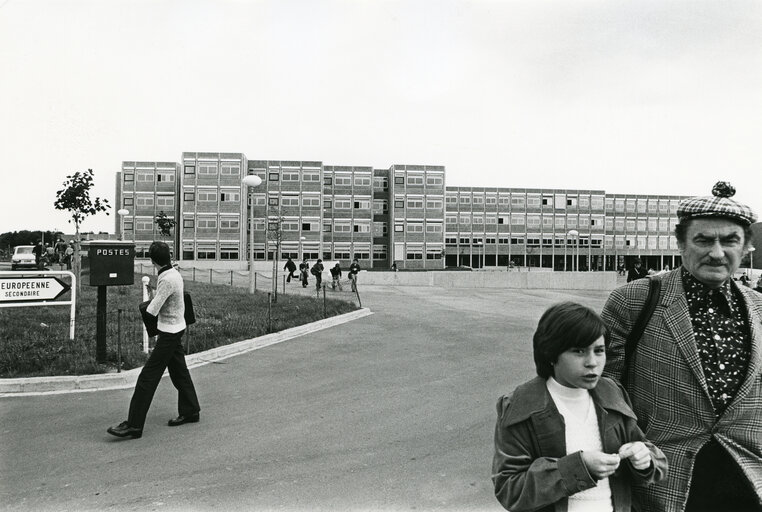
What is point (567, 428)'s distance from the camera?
6.88 feet

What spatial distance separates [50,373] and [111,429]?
304 centimetres

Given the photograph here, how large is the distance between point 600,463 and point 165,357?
4.55 metres

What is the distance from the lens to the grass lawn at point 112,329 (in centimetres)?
790

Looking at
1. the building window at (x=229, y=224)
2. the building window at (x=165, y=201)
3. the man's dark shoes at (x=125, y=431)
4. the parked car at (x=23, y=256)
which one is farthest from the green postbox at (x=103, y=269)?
the building window at (x=165, y=201)

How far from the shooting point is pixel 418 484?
416cm

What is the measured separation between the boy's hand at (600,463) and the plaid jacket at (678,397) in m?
0.43

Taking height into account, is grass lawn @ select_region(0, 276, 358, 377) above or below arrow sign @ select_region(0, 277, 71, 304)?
below

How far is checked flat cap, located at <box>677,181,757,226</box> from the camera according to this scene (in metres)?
2.28

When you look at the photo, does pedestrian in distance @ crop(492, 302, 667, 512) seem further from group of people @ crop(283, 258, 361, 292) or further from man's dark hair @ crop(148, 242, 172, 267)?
group of people @ crop(283, 258, 361, 292)

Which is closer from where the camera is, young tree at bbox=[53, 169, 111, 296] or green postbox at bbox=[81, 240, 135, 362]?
green postbox at bbox=[81, 240, 135, 362]

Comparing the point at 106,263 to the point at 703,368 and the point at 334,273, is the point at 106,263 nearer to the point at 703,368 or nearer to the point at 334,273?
the point at 703,368

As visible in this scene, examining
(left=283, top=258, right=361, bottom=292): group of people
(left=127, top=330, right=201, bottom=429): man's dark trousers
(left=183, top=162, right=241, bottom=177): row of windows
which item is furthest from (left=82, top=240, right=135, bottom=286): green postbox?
(left=183, top=162, right=241, bottom=177): row of windows

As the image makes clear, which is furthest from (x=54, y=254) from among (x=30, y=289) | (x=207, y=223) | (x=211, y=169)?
(x=30, y=289)

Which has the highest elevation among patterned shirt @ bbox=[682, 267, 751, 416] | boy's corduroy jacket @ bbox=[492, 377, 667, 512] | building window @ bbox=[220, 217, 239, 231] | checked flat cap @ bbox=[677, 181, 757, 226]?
building window @ bbox=[220, 217, 239, 231]
